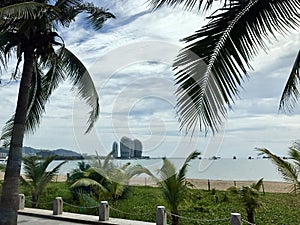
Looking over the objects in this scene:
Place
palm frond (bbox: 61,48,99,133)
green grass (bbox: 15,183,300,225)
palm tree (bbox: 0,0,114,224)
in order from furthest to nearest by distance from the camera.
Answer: green grass (bbox: 15,183,300,225) < palm frond (bbox: 61,48,99,133) < palm tree (bbox: 0,0,114,224)

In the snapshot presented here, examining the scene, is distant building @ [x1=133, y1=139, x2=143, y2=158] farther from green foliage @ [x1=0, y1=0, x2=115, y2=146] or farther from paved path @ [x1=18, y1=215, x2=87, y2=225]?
paved path @ [x1=18, y1=215, x2=87, y2=225]

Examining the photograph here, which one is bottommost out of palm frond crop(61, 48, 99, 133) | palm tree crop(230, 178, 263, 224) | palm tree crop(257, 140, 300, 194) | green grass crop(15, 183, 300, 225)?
green grass crop(15, 183, 300, 225)

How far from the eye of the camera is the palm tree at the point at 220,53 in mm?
3834

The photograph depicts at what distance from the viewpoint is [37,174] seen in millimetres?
14906

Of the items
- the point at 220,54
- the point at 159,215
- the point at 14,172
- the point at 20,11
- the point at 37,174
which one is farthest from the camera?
the point at 37,174

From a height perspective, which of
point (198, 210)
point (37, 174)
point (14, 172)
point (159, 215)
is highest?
point (37, 174)

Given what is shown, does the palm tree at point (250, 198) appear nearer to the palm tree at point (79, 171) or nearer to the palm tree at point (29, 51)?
the palm tree at point (29, 51)

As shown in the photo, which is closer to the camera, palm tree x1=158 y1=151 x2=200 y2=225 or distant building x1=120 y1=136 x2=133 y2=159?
palm tree x1=158 y1=151 x2=200 y2=225

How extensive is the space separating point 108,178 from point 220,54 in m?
11.4

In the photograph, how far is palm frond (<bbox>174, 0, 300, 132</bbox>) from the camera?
151 inches

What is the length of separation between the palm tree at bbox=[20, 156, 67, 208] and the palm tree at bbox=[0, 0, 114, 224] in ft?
16.9

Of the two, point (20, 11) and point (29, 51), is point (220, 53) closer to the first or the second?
point (20, 11)

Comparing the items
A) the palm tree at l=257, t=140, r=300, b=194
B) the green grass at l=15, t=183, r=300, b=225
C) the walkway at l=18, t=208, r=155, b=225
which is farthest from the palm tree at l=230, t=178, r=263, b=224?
the walkway at l=18, t=208, r=155, b=225

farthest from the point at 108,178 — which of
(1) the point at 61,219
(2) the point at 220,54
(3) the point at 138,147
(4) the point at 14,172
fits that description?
(2) the point at 220,54
